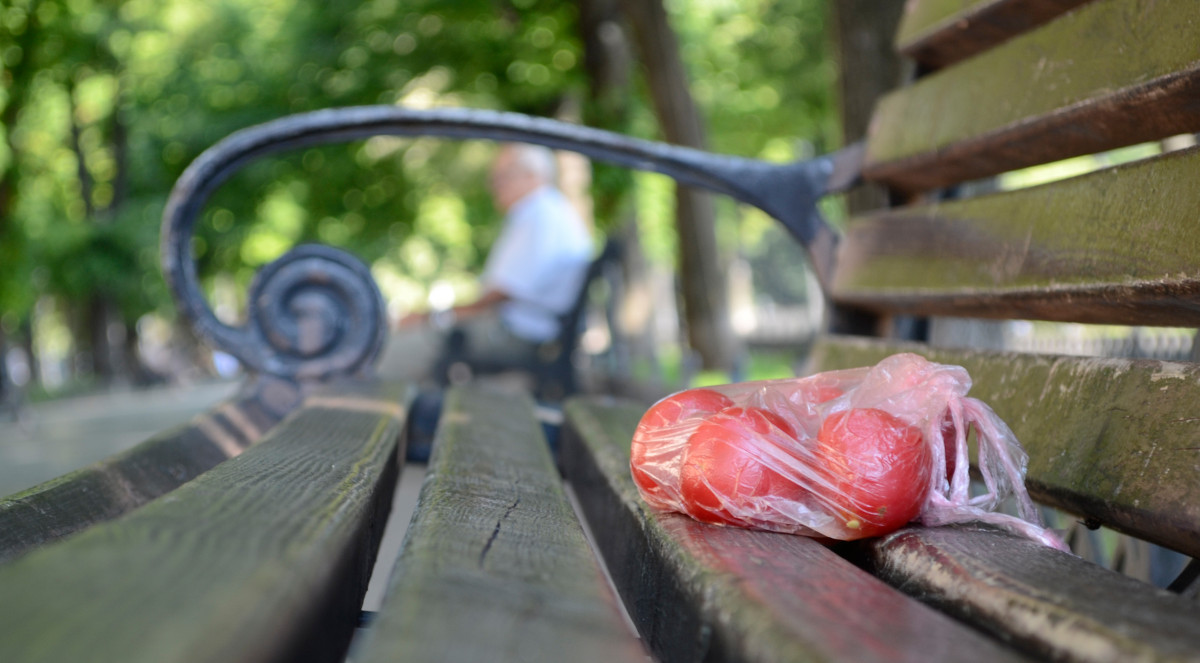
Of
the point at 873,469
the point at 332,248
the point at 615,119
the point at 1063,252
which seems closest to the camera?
the point at 873,469

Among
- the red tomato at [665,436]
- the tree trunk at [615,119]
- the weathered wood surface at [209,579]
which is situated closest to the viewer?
the weathered wood surface at [209,579]

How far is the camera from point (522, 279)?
4.68 metres

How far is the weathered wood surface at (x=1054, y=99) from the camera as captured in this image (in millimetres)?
1229

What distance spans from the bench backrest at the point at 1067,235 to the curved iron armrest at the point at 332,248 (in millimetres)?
186

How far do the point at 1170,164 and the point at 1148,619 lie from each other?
2.15 ft

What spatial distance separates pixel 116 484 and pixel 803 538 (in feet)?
2.79

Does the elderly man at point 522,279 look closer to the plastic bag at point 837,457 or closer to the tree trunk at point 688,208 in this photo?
the plastic bag at point 837,457

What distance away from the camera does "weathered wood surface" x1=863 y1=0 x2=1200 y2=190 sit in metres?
1.23

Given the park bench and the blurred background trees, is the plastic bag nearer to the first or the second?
the park bench

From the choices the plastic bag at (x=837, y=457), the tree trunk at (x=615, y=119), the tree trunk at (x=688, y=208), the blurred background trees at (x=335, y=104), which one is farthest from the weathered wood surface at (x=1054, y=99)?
the tree trunk at (x=615, y=119)

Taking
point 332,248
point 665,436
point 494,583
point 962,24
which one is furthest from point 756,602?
point 332,248

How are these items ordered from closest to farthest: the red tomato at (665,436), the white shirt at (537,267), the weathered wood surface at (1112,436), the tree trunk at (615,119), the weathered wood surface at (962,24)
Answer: the weathered wood surface at (1112,436)
the red tomato at (665,436)
the weathered wood surface at (962,24)
the white shirt at (537,267)
the tree trunk at (615,119)

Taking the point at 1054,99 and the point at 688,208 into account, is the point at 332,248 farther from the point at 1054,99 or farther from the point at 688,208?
the point at 688,208

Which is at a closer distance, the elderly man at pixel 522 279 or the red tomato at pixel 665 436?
the red tomato at pixel 665 436
